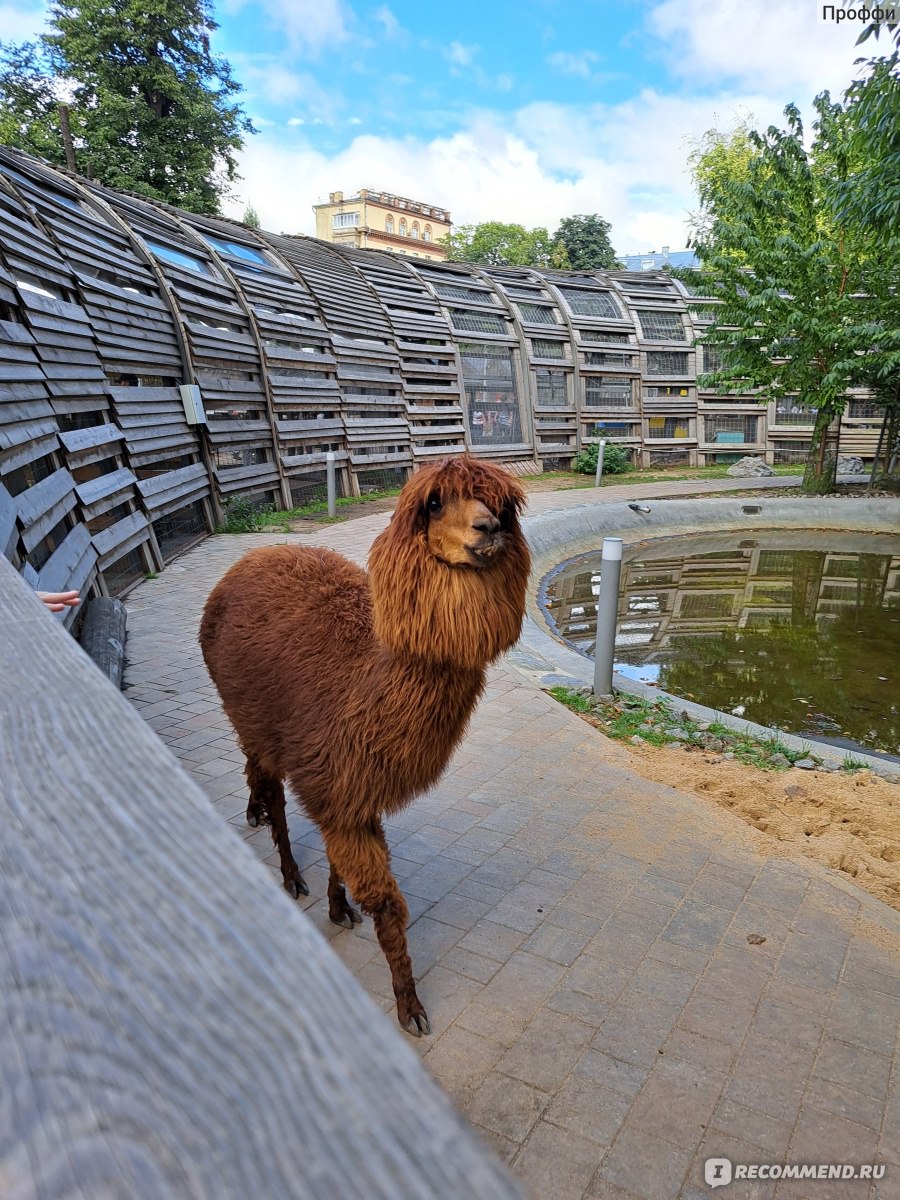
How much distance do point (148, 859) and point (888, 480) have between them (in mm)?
21467

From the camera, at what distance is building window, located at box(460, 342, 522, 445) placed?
20.7m

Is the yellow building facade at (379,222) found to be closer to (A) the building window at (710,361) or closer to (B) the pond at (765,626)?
(A) the building window at (710,361)

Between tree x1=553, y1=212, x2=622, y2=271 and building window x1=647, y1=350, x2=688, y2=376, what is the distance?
94.4 ft

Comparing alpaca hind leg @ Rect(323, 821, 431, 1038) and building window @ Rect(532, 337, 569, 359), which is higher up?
building window @ Rect(532, 337, 569, 359)

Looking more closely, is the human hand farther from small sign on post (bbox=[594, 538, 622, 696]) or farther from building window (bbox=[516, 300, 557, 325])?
building window (bbox=[516, 300, 557, 325])

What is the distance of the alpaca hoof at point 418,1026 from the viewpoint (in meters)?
2.62

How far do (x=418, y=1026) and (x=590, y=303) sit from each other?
24416 mm

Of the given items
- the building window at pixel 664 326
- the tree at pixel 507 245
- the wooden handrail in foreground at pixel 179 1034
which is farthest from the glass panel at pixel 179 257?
the tree at pixel 507 245

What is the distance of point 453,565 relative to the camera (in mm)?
2254

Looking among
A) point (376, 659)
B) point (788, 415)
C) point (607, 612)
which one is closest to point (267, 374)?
point (607, 612)

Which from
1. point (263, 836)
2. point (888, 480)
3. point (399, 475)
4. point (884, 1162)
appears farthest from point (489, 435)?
point (884, 1162)

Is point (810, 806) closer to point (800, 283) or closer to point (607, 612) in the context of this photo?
point (607, 612)

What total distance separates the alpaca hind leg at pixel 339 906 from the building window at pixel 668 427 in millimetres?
22894

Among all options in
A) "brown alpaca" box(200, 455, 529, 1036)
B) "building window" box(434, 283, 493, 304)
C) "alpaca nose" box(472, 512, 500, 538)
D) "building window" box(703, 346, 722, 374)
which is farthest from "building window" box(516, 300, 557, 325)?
"alpaca nose" box(472, 512, 500, 538)
